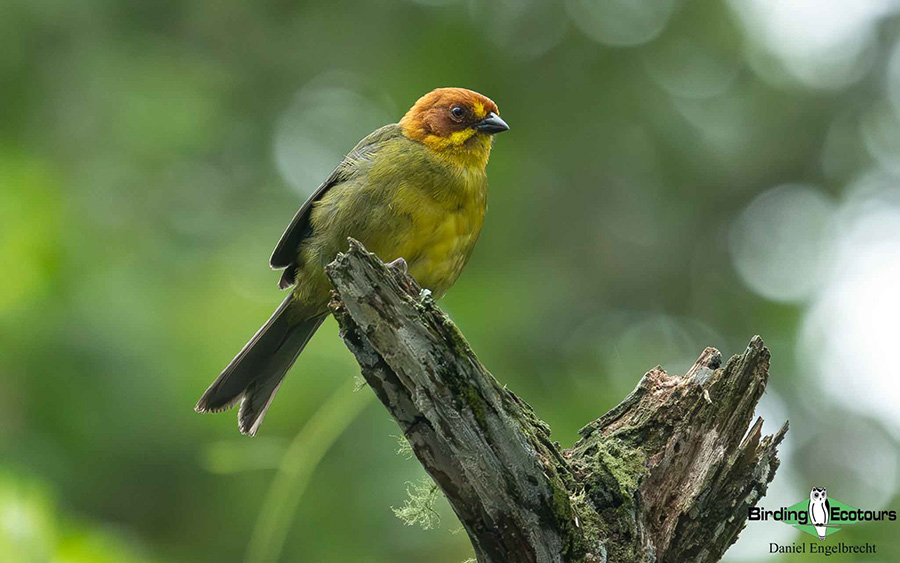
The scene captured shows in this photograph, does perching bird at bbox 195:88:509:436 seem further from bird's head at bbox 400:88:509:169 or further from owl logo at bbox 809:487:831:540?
owl logo at bbox 809:487:831:540

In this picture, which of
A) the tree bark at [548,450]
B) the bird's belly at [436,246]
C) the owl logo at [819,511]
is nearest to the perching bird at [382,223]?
the bird's belly at [436,246]

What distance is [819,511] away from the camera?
353 centimetres

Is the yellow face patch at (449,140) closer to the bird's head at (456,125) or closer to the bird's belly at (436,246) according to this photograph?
the bird's head at (456,125)

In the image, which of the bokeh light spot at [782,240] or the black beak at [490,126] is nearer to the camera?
the black beak at [490,126]

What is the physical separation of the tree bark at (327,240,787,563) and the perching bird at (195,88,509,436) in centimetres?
119

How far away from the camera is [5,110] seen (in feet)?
21.9

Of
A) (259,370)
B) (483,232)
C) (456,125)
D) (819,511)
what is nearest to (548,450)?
(819,511)

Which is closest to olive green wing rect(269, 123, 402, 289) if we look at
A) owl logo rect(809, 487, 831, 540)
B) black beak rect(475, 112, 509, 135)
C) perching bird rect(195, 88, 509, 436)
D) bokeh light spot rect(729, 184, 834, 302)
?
perching bird rect(195, 88, 509, 436)

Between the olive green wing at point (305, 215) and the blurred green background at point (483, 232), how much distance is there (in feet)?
2.21

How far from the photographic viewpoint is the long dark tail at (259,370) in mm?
4078

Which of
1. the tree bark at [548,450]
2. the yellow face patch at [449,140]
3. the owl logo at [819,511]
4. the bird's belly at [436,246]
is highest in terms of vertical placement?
the yellow face patch at [449,140]

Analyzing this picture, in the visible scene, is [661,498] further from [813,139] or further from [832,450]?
[813,139]

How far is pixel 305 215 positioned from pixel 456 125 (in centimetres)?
77

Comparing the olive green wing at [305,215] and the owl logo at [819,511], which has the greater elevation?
the olive green wing at [305,215]
